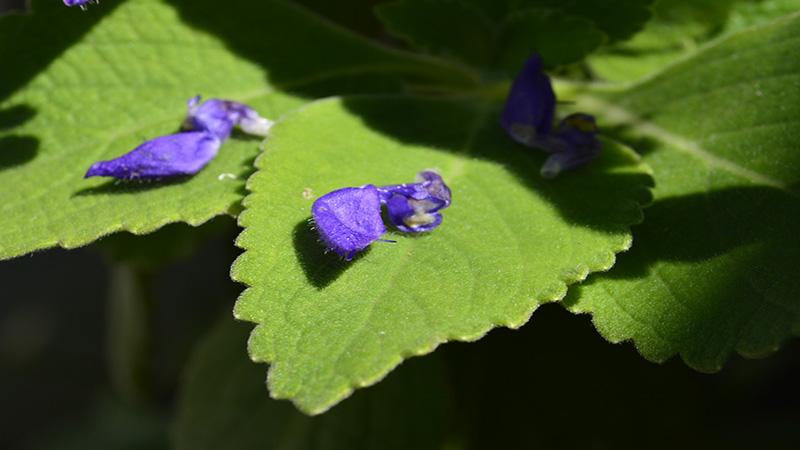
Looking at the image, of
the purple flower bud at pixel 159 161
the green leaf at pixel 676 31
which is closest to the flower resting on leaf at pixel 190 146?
the purple flower bud at pixel 159 161

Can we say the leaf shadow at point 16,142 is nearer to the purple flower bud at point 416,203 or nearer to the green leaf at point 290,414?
the purple flower bud at point 416,203

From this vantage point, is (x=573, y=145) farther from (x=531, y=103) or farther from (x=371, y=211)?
(x=371, y=211)

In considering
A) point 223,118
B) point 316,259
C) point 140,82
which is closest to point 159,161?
point 223,118

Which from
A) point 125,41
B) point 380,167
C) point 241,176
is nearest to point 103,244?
point 125,41

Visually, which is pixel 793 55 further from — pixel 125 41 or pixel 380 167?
pixel 125 41

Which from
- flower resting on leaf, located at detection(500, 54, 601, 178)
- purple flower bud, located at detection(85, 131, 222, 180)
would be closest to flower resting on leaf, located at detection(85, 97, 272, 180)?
purple flower bud, located at detection(85, 131, 222, 180)

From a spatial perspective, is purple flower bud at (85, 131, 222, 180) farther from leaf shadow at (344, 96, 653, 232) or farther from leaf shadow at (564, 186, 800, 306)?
leaf shadow at (564, 186, 800, 306)
